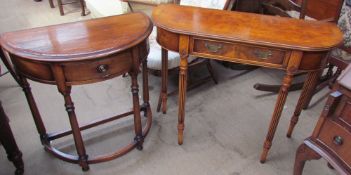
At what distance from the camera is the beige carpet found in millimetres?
1770

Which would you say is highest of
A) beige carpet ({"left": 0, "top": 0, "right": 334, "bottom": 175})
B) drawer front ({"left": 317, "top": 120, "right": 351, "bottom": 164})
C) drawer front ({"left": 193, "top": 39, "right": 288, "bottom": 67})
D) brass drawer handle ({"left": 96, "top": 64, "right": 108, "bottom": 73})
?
drawer front ({"left": 193, "top": 39, "right": 288, "bottom": 67})

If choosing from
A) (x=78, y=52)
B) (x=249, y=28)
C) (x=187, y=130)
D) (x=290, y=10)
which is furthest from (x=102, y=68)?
(x=290, y=10)

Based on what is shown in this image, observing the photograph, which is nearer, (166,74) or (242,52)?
(242,52)

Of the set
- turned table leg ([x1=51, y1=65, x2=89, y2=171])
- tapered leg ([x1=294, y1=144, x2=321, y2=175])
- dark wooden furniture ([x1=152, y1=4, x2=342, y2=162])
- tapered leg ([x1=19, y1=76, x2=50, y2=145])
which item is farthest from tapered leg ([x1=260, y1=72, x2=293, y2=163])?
tapered leg ([x1=19, y1=76, x2=50, y2=145])

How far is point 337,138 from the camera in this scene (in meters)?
1.21

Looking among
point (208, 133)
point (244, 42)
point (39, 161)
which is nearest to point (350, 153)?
point (244, 42)

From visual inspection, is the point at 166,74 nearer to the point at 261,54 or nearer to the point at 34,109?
the point at 261,54

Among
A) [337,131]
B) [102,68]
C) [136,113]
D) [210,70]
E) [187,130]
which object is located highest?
[102,68]

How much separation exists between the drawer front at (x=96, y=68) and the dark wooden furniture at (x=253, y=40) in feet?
0.93

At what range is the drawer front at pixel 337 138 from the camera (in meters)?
1.17

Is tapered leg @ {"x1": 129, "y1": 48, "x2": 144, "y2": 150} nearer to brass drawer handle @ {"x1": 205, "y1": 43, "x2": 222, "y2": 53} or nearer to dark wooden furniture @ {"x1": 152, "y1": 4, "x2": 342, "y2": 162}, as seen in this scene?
dark wooden furniture @ {"x1": 152, "y1": 4, "x2": 342, "y2": 162}

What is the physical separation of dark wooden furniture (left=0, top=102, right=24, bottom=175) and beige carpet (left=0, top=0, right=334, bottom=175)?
105mm

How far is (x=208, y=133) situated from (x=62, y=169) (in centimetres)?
99

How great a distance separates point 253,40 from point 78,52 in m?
0.83
